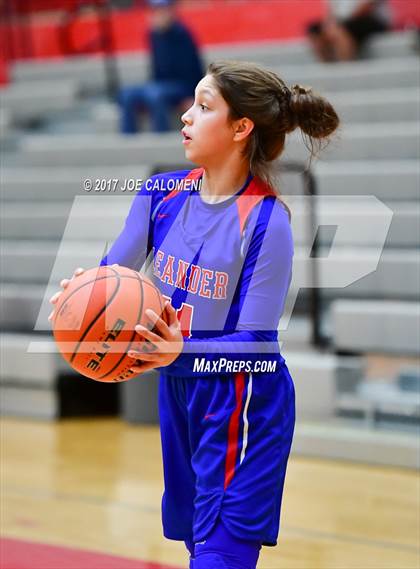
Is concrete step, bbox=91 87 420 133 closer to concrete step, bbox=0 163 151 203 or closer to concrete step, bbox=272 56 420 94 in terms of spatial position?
concrete step, bbox=272 56 420 94

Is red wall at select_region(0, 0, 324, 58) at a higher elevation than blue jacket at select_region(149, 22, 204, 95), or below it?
below

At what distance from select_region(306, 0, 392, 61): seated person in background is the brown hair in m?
5.27

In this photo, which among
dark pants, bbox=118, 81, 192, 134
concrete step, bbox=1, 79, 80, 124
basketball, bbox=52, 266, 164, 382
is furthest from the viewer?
concrete step, bbox=1, 79, 80, 124

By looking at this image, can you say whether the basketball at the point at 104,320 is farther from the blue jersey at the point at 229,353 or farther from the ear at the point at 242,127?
the ear at the point at 242,127

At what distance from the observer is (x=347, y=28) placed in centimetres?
773

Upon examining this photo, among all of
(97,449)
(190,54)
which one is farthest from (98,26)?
(97,449)

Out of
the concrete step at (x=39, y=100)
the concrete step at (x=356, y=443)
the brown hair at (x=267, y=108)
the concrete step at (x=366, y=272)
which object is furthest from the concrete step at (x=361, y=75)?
the brown hair at (x=267, y=108)

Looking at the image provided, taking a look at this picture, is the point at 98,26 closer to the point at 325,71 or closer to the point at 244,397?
the point at 325,71

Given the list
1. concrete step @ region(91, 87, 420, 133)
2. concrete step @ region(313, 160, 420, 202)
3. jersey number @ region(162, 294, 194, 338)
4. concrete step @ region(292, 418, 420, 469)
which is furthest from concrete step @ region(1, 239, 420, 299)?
jersey number @ region(162, 294, 194, 338)

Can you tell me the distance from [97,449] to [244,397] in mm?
3123

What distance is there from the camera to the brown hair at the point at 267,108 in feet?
8.42

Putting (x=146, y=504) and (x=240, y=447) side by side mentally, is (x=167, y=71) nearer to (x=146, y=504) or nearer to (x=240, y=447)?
(x=146, y=504)

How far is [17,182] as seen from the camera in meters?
7.68

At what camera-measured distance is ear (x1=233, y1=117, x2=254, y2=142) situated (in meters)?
2.58
